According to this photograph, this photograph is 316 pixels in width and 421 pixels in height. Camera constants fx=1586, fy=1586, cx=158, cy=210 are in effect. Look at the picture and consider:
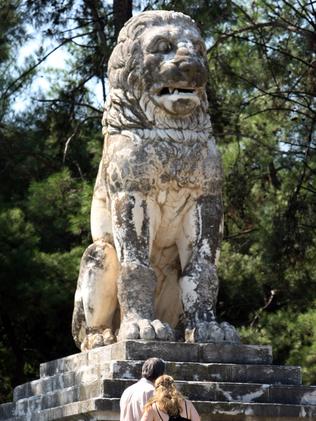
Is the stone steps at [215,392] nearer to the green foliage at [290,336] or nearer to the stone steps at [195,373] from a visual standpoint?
the stone steps at [195,373]

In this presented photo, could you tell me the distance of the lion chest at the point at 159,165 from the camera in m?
12.7

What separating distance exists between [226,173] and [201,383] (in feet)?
27.1

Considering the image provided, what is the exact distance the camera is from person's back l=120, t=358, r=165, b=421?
10.7 metres

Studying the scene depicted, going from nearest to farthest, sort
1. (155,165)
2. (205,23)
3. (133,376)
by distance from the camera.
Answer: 1. (133,376)
2. (155,165)
3. (205,23)

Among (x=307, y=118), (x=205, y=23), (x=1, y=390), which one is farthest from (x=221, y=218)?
(x=1, y=390)

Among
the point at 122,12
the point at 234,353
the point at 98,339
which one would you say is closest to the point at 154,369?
the point at 234,353

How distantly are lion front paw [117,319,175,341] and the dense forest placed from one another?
6.61m

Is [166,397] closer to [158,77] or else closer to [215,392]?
[215,392]

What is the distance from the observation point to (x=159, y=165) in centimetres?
1270

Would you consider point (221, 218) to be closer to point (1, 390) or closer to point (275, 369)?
point (275, 369)

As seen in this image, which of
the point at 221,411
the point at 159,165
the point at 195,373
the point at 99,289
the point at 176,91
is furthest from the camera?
the point at 99,289

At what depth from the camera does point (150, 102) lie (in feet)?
42.2

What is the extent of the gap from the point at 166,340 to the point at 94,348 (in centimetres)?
72

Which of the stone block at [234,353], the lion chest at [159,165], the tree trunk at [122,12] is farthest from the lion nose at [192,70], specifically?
the tree trunk at [122,12]
